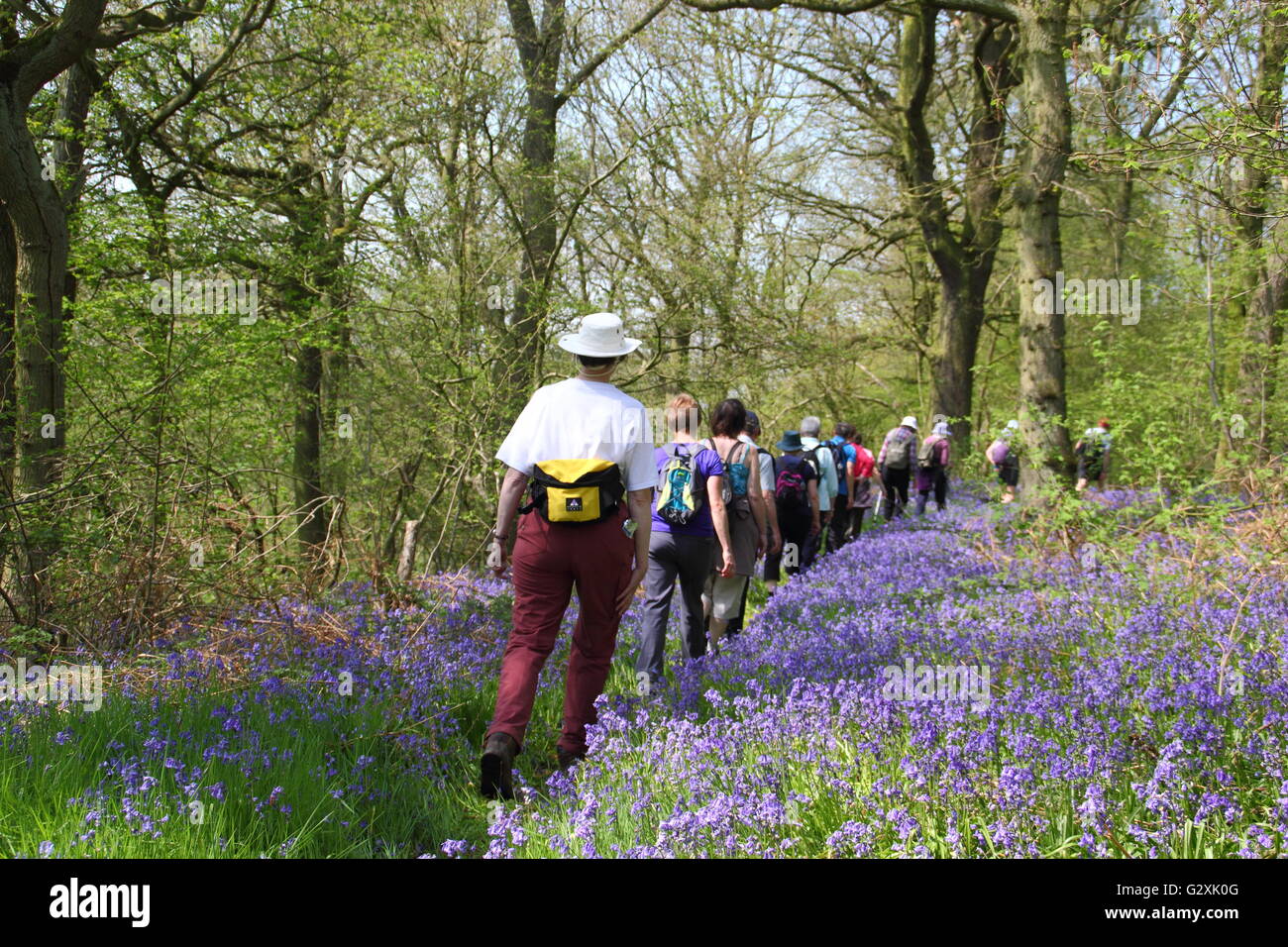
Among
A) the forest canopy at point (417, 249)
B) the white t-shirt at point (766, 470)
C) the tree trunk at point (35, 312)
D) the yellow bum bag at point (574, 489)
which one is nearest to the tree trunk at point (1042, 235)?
the forest canopy at point (417, 249)

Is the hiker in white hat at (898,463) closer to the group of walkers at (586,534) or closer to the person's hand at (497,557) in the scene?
the group of walkers at (586,534)

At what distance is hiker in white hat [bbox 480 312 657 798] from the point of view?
431 centimetres

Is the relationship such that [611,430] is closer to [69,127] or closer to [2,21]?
[2,21]

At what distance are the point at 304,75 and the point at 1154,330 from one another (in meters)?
22.0

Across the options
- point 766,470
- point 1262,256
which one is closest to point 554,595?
point 766,470

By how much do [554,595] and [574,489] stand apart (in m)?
0.55

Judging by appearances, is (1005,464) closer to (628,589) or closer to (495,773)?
(628,589)

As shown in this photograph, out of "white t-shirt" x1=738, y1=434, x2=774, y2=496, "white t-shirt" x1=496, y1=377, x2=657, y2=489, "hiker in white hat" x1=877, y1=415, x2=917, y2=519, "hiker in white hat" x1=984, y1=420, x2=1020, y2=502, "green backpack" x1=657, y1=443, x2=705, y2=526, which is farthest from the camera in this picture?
"hiker in white hat" x1=877, y1=415, x2=917, y2=519

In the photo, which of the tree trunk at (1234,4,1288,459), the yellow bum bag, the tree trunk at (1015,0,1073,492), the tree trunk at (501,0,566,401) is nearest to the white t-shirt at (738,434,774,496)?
the tree trunk at (501,0,566,401)

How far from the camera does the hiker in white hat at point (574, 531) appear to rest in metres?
4.31

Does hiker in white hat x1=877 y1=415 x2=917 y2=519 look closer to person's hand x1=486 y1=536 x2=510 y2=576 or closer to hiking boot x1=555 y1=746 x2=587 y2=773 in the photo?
person's hand x1=486 y1=536 x2=510 y2=576

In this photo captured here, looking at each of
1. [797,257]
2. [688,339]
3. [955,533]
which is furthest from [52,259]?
[797,257]
